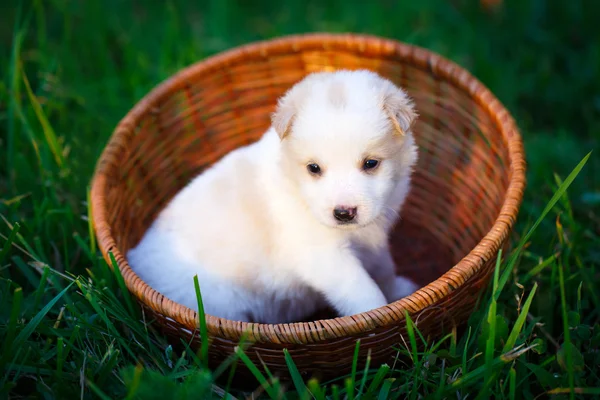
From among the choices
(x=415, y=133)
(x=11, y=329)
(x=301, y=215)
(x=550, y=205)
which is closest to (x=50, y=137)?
(x=11, y=329)

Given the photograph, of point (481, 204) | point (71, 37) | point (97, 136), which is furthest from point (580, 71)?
point (71, 37)

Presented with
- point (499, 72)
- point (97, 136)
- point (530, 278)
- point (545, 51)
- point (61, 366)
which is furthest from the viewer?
point (545, 51)

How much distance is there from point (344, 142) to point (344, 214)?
28 cm

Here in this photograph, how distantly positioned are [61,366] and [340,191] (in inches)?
48.2

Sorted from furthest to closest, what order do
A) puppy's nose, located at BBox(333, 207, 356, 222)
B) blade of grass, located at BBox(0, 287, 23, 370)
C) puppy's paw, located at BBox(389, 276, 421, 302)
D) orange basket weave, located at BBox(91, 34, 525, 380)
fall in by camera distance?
puppy's paw, located at BBox(389, 276, 421, 302) → orange basket weave, located at BBox(91, 34, 525, 380) → puppy's nose, located at BBox(333, 207, 356, 222) → blade of grass, located at BBox(0, 287, 23, 370)

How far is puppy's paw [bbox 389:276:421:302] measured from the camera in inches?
119

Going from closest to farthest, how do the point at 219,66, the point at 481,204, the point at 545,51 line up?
the point at 481,204 < the point at 219,66 < the point at 545,51

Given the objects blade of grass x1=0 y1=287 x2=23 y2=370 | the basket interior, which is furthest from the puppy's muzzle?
blade of grass x1=0 y1=287 x2=23 y2=370

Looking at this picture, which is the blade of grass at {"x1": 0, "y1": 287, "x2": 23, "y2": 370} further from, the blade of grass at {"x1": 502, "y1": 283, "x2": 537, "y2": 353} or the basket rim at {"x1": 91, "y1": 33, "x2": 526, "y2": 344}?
the blade of grass at {"x1": 502, "y1": 283, "x2": 537, "y2": 353}

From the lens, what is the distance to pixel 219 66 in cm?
345

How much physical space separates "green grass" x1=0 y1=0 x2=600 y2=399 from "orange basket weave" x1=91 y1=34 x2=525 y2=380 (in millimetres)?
167

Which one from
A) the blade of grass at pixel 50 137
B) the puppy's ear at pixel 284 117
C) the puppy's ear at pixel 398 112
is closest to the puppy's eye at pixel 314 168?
the puppy's ear at pixel 284 117

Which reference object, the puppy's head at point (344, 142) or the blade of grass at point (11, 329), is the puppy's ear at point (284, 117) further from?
the blade of grass at point (11, 329)

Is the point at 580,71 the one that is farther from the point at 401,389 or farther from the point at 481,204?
the point at 401,389
